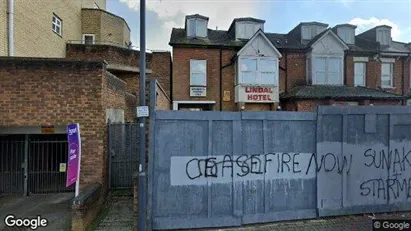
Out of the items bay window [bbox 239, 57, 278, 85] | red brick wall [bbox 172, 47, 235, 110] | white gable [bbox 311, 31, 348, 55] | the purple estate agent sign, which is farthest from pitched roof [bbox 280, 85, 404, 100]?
the purple estate agent sign

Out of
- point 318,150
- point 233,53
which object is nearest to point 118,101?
point 318,150

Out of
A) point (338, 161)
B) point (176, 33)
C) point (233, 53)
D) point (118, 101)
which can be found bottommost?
point (338, 161)

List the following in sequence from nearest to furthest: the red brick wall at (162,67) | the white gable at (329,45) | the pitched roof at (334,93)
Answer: the pitched roof at (334,93) → the red brick wall at (162,67) → the white gable at (329,45)

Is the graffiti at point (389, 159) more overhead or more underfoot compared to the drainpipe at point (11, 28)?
Answer: more underfoot

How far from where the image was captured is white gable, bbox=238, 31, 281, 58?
2131cm

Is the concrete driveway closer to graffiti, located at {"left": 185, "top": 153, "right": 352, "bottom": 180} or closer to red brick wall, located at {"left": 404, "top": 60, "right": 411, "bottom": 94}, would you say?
graffiti, located at {"left": 185, "top": 153, "right": 352, "bottom": 180}

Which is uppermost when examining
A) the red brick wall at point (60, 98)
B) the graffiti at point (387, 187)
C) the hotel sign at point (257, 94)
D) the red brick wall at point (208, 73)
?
the red brick wall at point (208, 73)

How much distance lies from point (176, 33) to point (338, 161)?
1796cm

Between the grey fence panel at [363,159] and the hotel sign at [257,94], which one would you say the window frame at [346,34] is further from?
the grey fence panel at [363,159]

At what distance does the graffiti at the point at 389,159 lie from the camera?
7203mm

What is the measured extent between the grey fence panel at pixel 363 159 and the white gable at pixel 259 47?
14655mm

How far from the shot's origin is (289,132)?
6836 mm

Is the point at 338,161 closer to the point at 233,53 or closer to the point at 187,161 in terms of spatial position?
the point at 187,161

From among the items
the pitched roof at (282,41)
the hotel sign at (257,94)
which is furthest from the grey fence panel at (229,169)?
the pitched roof at (282,41)
